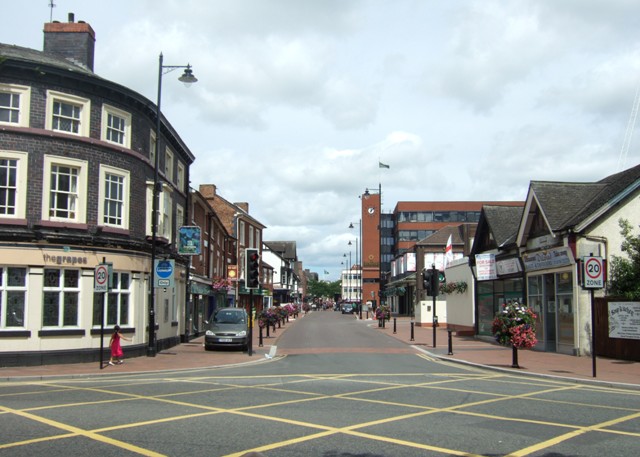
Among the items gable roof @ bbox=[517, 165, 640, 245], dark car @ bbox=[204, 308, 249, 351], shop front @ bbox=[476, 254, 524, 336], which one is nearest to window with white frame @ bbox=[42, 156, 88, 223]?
dark car @ bbox=[204, 308, 249, 351]

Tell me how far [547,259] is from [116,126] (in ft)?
57.0

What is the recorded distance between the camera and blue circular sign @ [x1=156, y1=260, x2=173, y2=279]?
74.9 feet

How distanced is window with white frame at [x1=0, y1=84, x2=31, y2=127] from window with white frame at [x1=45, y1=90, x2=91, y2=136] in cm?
64

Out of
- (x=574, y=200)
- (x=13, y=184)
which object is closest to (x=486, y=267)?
(x=574, y=200)

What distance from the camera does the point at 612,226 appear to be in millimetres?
23109

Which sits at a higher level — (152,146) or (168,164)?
(152,146)

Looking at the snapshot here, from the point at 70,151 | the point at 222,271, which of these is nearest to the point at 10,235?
the point at 70,151

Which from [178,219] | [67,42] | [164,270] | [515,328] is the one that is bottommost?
[515,328]

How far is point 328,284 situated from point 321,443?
609ft

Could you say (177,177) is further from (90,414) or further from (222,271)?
(90,414)

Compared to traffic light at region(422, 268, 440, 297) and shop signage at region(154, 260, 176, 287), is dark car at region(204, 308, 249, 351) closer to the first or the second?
shop signage at region(154, 260, 176, 287)

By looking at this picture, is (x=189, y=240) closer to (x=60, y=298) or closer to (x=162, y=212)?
(x=162, y=212)

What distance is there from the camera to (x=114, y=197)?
2242 cm

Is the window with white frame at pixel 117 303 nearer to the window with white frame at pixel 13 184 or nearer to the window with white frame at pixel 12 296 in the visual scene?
the window with white frame at pixel 12 296
